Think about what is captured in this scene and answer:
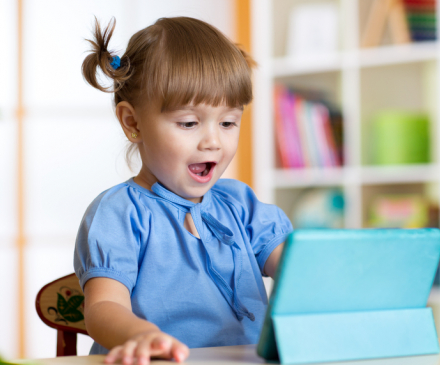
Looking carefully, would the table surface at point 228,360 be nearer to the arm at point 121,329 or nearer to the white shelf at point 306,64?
the arm at point 121,329

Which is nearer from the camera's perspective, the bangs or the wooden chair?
the bangs

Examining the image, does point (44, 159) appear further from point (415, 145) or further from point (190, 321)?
point (190, 321)

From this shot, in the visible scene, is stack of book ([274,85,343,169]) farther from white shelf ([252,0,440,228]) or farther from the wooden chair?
the wooden chair

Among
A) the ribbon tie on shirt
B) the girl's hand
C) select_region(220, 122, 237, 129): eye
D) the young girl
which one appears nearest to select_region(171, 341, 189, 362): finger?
the girl's hand

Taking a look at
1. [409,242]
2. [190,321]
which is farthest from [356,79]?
[409,242]

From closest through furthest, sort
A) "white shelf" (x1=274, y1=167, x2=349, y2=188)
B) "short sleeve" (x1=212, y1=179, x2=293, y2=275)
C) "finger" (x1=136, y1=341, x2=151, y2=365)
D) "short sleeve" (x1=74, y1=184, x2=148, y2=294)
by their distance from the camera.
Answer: "finger" (x1=136, y1=341, x2=151, y2=365), "short sleeve" (x1=74, y1=184, x2=148, y2=294), "short sleeve" (x1=212, y1=179, x2=293, y2=275), "white shelf" (x1=274, y1=167, x2=349, y2=188)

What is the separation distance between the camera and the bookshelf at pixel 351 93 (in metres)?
2.30

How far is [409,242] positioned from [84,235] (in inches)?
18.9

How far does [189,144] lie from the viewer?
34.9 inches

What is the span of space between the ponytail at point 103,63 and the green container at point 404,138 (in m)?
1.62

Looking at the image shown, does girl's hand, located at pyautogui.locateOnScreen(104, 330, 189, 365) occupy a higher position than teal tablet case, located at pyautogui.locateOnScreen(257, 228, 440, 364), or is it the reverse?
teal tablet case, located at pyautogui.locateOnScreen(257, 228, 440, 364)

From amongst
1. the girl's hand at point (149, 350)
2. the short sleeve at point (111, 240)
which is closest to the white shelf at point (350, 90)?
the short sleeve at point (111, 240)

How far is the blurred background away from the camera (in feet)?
7.66

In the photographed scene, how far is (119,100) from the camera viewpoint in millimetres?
1009
